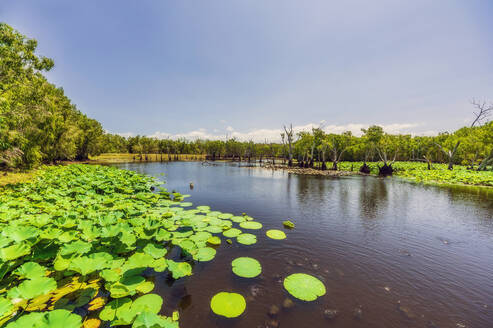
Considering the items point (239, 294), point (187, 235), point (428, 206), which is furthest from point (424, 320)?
point (428, 206)

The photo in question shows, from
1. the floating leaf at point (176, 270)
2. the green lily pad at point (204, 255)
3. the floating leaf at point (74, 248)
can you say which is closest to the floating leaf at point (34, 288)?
the floating leaf at point (74, 248)

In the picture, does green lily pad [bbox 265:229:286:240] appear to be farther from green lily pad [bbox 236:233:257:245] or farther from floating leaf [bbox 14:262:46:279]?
floating leaf [bbox 14:262:46:279]

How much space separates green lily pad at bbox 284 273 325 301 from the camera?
4027 mm

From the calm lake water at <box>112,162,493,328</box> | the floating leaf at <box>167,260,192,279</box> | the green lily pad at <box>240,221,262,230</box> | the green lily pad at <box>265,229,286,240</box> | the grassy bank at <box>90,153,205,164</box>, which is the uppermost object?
the grassy bank at <box>90,153,205,164</box>

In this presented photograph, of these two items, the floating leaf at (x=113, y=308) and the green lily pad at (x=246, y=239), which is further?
the green lily pad at (x=246, y=239)

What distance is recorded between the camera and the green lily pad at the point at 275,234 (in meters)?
7.12

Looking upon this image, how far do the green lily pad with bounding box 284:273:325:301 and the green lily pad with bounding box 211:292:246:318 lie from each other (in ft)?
3.93

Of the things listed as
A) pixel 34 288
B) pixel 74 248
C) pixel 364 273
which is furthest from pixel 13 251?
pixel 364 273

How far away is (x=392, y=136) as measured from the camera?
39656mm

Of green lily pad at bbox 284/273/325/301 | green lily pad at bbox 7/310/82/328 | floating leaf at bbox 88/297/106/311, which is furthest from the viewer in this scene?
green lily pad at bbox 284/273/325/301

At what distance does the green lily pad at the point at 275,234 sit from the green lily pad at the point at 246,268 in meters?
2.12

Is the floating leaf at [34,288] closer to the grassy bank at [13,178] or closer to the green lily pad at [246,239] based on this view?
the green lily pad at [246,239]

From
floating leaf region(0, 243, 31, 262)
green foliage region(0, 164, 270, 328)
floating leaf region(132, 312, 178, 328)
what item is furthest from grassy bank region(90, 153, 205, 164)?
floating leaf region(132, 312, 178, 328)

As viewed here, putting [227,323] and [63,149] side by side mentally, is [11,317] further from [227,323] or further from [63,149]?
[63,149]
